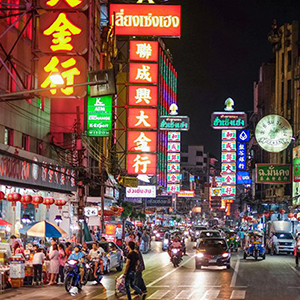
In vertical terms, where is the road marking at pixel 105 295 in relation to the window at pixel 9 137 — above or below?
below

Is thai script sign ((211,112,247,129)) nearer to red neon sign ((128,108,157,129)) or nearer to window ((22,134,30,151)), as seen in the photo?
red neon sign ((128,108,157,129))

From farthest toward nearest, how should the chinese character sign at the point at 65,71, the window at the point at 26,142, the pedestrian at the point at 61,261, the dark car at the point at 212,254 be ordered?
the window at the point at 26,142
the dark car at the point at 212,254
the chinese character sign at the point at 65,71
the pedestrian at the point at 61,261

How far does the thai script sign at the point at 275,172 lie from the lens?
53125 millimetres

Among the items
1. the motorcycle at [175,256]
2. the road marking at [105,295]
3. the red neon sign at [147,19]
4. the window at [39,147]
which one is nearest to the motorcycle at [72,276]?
the road marking at [105,295]

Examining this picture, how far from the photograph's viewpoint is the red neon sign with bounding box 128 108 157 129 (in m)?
48.9

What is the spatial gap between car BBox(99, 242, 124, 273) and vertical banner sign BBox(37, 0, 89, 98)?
7485 millimetres

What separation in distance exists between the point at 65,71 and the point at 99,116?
16784 millimetres

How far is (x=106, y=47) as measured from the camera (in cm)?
5738

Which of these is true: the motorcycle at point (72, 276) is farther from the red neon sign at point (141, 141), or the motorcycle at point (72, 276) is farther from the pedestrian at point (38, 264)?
the red neon sign at point (141, 141)

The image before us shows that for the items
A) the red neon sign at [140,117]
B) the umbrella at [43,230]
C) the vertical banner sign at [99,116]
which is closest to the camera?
the umbrella at [43,230]

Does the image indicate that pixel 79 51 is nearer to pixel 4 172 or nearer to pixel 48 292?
pixel 4 172

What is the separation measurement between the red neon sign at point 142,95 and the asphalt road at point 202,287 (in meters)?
18.6

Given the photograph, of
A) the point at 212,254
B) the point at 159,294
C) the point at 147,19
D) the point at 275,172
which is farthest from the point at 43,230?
the point at 275,172

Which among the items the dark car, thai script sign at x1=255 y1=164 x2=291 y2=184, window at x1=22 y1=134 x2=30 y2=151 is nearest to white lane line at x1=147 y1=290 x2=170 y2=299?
the dark car
